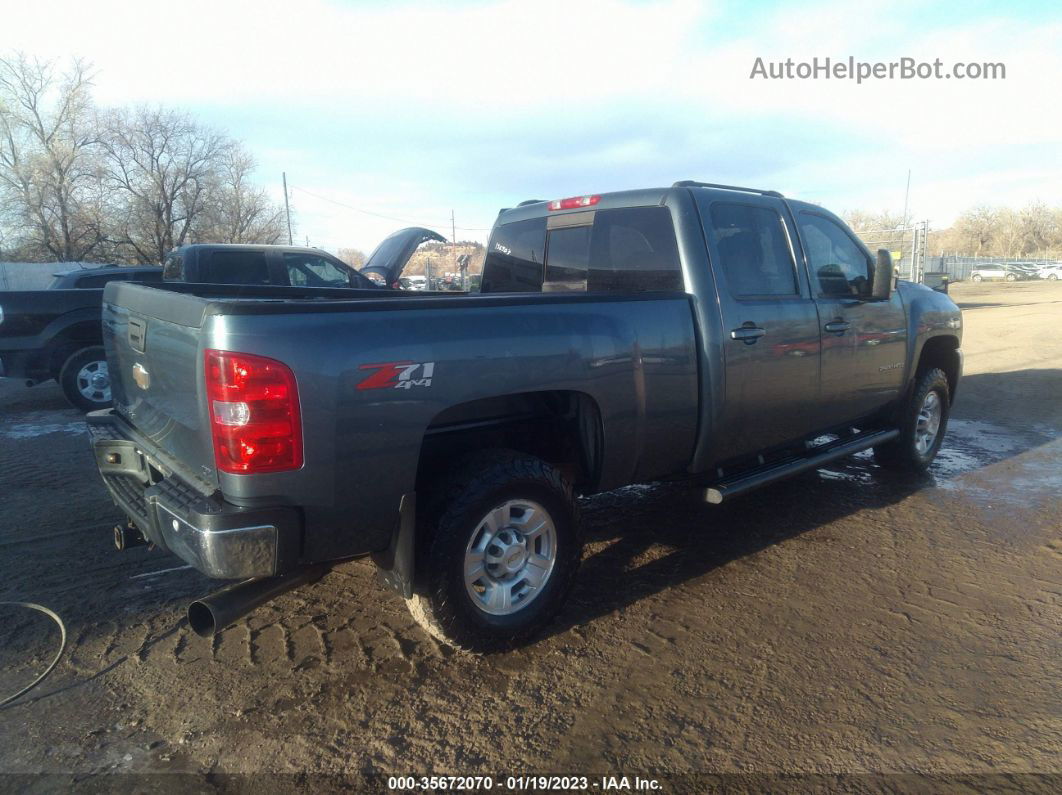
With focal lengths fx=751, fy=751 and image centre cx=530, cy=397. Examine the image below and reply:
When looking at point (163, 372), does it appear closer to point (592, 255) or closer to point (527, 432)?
point (527, 432)

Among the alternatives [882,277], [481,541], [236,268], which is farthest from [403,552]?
[236,268]

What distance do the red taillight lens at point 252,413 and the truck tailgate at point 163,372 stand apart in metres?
0.11

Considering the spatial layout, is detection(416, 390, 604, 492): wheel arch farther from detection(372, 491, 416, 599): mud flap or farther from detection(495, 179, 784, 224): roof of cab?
detection(495, 179, 784, 224): roof of cab

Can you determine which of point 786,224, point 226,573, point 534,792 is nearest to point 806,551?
point 786,224

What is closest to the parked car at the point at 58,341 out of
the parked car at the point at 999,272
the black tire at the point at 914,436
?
the black tire at the point at 914,436

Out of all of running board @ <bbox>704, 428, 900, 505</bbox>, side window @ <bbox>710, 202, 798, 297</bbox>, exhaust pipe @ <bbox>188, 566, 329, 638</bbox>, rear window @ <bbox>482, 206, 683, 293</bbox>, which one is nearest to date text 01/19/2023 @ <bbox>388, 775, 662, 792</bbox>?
exhaust pipe @ <bbox>188, 566, 329, 638</bbox>

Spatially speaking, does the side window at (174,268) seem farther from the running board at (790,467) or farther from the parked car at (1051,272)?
the parked car at (1051,272)

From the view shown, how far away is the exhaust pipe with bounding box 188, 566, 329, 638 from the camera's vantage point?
2.76 meters

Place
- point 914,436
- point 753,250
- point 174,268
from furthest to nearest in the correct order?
point 174,268 < point 914,436 < point 753,250

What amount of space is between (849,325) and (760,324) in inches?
40.6

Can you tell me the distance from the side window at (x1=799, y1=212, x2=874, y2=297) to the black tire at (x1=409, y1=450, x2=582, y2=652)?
8.29 feet

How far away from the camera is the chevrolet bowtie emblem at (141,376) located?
11.0ft

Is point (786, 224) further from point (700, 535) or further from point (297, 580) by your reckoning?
point (297, 580)

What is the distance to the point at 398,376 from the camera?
2.82m
